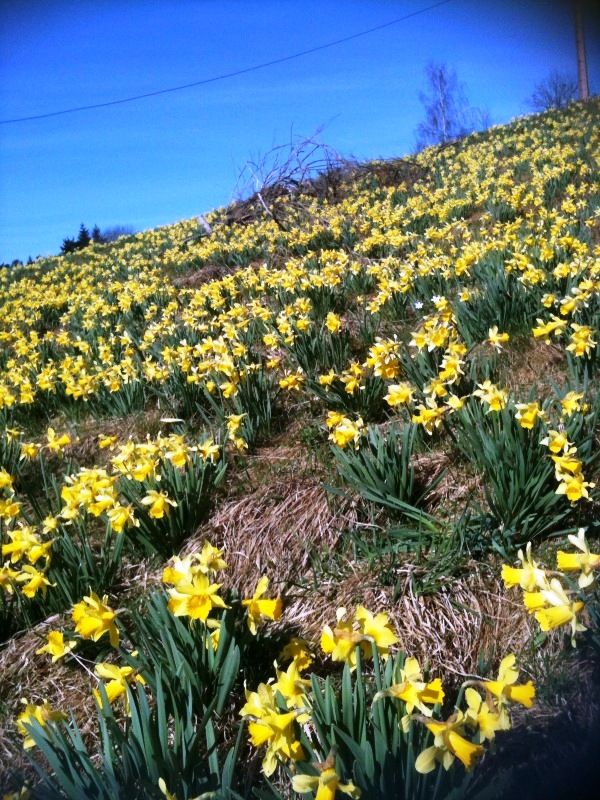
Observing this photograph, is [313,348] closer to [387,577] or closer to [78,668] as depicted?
[387,577]

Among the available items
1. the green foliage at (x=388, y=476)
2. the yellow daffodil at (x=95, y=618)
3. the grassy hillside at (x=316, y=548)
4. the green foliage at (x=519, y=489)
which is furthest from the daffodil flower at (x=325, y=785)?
the green foliage at (x=388, y=476)

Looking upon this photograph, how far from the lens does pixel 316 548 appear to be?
2.33m

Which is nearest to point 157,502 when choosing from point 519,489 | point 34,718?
point 34,718

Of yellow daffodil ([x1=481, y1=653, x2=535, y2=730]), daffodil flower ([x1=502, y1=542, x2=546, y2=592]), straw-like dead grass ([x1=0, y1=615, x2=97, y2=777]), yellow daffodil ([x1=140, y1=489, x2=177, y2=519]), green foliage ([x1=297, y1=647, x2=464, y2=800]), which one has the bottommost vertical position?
straw-like dead grass ([x1=0, y1=615, x2=97, y2=777])

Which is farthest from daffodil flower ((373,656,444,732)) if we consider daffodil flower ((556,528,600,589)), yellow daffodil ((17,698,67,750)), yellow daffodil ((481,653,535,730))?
yellow daffodil ((17,698,67,750))

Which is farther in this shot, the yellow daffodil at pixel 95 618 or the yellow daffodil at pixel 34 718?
the yellow daffodil at pixel 95 618

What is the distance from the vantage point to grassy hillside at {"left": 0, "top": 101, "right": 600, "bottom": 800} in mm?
1189

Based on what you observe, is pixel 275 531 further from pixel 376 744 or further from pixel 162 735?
pixel 376 744

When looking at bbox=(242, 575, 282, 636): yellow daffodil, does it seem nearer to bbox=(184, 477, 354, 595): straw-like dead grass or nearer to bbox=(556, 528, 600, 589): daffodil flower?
bbox=(184, 477, 354, 595): straw-like dead grass

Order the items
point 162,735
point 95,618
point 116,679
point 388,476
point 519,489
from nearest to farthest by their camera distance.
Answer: point 162,735, point 116,679, point 95,618, point 519,489, point 388,476

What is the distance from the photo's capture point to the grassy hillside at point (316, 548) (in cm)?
119

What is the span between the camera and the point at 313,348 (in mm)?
3691

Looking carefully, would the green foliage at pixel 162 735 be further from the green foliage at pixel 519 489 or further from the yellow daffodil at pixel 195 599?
the green foliage at pixel 519 489

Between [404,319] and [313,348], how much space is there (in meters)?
0.99
